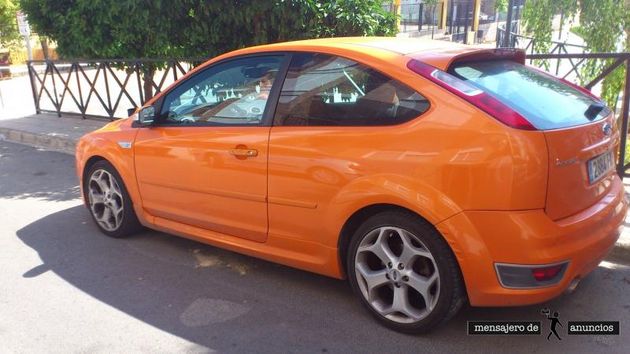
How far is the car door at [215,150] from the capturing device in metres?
3.41

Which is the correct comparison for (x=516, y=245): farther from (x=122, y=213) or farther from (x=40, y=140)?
(x=40, y=140)

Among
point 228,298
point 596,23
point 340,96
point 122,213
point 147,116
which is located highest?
point 596,23

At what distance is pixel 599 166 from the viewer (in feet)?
9.43

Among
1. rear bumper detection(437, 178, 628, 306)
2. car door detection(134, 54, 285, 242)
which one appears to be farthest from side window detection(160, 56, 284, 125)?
rear bumper detection(437, 178, 628, 306)

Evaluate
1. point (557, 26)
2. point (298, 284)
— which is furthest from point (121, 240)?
point (557, 26)

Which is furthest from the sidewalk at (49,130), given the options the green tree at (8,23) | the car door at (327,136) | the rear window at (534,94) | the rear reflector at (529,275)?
the green tree at (8,23)

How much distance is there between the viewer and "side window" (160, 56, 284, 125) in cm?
348

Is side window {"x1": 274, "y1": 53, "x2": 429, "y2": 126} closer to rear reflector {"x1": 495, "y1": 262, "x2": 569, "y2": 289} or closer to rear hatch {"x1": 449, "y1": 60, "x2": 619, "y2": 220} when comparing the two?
rear hatch {"x1": 449, "y1": 60, "x2": 619, "y2": 220}

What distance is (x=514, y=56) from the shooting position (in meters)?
3.38

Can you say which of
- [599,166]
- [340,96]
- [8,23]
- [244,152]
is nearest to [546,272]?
[599,166]

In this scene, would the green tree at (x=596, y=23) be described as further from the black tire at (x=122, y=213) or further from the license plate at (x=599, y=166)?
the black tire at (x=122, y=213)

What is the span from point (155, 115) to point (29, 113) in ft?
31.1

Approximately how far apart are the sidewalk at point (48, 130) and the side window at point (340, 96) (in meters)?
6.28

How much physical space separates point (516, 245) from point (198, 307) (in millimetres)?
1936
